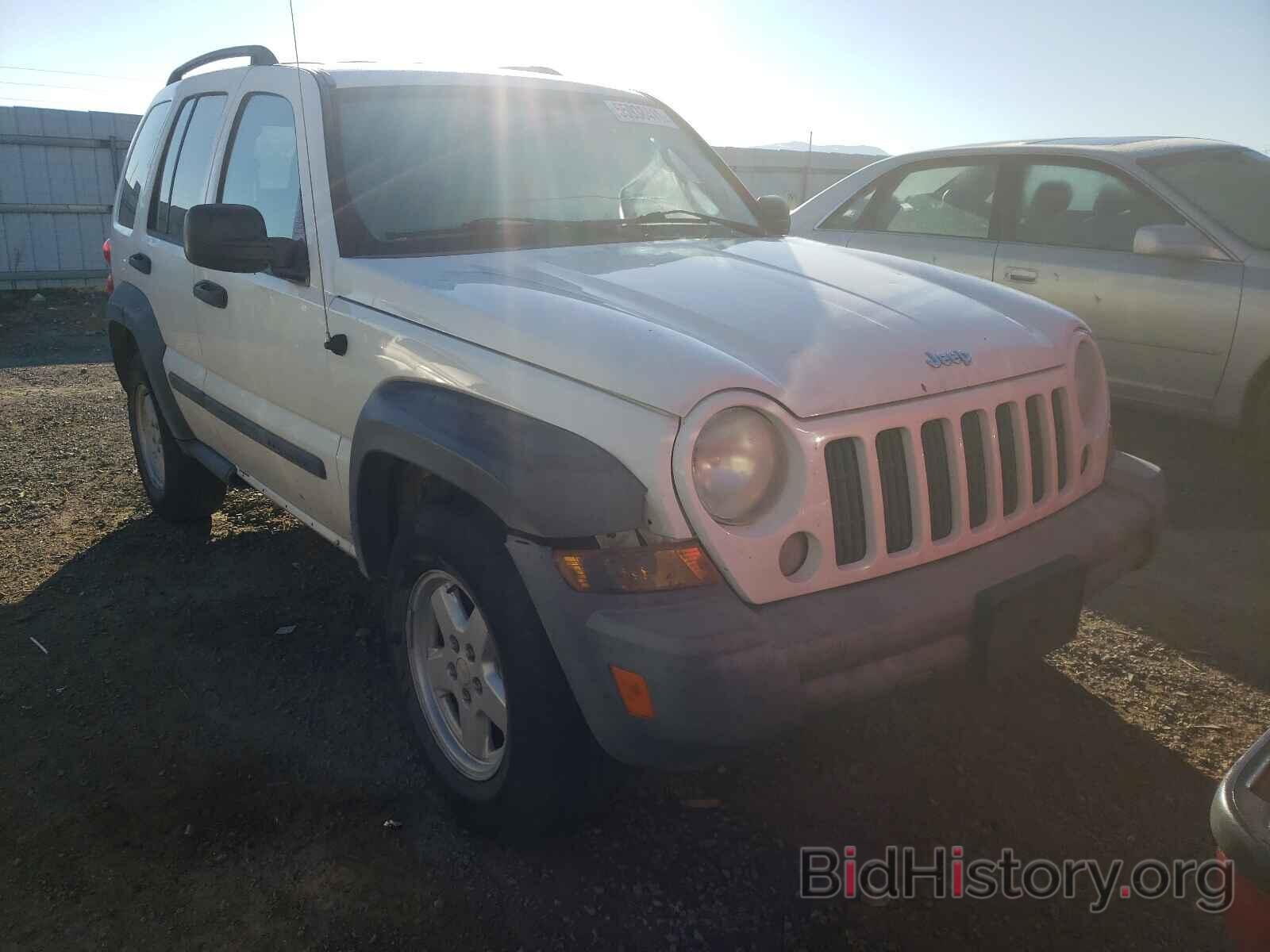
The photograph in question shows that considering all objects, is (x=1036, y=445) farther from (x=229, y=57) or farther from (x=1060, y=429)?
(x=229, y=57)

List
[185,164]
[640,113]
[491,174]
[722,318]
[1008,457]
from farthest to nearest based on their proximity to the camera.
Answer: [185,164] < [640,113] < [491,174] < [1008,457] < [722,318]

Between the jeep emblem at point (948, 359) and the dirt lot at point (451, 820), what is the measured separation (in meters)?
0.75

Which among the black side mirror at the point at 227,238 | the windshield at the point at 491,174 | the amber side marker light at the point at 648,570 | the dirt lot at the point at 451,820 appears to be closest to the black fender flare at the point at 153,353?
the dirt lot at the point at 451,820

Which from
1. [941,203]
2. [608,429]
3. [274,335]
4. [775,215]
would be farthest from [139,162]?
[941,203]

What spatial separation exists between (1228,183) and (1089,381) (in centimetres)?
316

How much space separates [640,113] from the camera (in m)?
3.82

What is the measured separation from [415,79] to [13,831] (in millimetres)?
2518

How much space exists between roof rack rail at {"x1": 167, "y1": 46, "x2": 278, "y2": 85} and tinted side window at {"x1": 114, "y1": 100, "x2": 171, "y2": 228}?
0.52ft

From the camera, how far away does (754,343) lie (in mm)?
2268

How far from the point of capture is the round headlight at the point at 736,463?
2080mm

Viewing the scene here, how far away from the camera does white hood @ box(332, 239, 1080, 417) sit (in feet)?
7.04

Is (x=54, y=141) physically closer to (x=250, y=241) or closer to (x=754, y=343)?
(x=250, y=241)

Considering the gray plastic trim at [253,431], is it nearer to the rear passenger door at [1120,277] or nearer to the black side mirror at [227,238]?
the black side mirror at [227,238]

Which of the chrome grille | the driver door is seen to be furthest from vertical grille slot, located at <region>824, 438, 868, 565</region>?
the driver door
